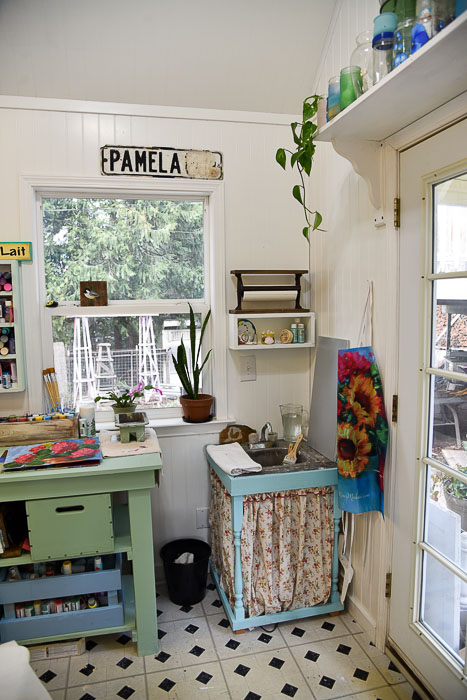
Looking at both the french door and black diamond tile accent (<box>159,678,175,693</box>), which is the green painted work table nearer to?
black diamond tile accent (<box>159,678,175,693</box>)

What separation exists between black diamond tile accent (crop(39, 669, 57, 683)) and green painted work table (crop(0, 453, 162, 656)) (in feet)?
0.41

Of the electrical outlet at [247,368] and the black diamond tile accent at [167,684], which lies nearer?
the black diamond tile accent at [167,684]

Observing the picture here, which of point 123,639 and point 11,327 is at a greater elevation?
point 11,327

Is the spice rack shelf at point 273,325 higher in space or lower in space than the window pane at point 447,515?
higher

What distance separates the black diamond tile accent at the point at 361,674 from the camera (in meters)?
2.11

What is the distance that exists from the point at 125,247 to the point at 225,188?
0.64m

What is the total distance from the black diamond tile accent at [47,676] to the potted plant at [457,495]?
1766 millimetres

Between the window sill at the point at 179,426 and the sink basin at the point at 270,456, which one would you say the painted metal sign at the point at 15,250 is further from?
the sink basin at the point at 270,456

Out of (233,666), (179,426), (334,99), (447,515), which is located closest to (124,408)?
(179,426)

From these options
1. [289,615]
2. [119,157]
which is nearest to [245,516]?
[289,615]

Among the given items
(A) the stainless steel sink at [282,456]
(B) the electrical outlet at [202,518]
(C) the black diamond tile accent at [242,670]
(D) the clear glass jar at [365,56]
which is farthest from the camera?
(B) the electrical outlet at [202,518]

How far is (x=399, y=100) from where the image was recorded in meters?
1.69

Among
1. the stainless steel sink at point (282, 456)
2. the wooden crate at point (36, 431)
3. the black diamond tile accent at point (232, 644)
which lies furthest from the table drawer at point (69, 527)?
the stainless steel sink at point (282, 456)

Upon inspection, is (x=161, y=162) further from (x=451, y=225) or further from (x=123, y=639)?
(x=123, y=639)
